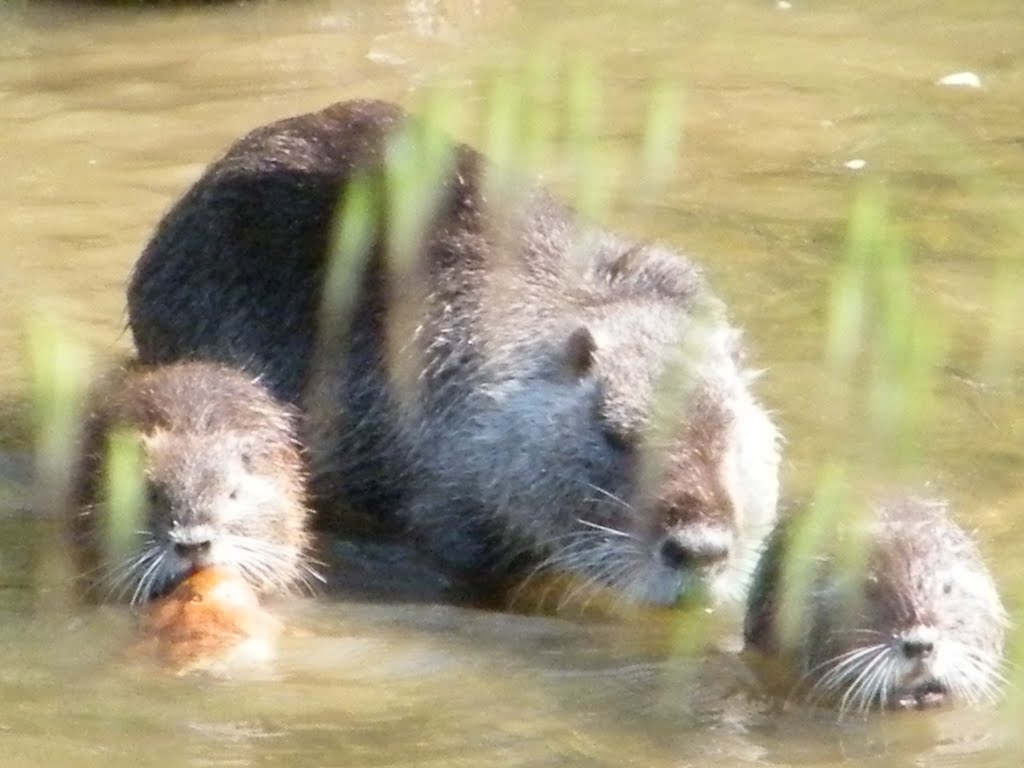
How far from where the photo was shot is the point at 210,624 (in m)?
4.68

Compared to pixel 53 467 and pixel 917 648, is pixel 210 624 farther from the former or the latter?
pixel 917 648

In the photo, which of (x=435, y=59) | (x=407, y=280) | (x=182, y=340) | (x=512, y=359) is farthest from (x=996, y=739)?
(x=435, y=59)

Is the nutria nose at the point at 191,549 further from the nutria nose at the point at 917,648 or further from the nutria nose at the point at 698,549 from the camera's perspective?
the nutria nose at the point at 917,648

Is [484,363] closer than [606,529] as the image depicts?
No

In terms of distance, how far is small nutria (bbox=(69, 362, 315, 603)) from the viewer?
4.92 meters

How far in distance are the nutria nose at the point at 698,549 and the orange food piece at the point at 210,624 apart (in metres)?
0.88

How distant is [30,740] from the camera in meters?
4.11

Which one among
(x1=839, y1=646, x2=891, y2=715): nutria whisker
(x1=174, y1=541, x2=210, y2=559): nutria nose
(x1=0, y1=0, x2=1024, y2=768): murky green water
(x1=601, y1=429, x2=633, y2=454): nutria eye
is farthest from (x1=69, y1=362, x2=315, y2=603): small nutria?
(x1=839, y1=646, x2=891, y2=715): nutria whisker

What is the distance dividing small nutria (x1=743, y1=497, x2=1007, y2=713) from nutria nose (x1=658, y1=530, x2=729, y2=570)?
183mm

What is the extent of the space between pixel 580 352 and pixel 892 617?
121cm

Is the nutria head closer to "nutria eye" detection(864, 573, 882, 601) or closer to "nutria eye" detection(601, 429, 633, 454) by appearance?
"nutria eye" detection(601, 429, 633, 454)

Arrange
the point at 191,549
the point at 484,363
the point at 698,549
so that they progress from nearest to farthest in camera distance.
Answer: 1. the point at 698,549
2. the point at 191,549
3. the point at 484,363

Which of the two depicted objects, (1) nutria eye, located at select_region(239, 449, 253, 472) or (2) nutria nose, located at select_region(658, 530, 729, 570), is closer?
(2) nutria nose, located at select_region(658, 530, 729, 570)

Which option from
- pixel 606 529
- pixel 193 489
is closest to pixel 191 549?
pixel 193 489
